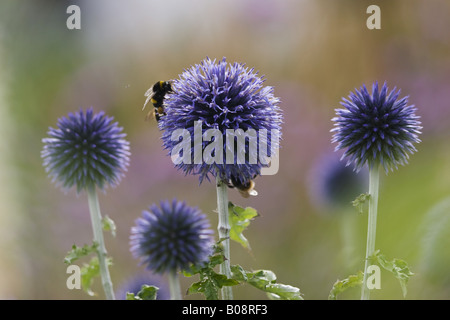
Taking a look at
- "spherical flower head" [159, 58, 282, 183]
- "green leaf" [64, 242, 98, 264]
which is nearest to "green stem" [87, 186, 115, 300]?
"green leaf" [64, 242, 98, 264]

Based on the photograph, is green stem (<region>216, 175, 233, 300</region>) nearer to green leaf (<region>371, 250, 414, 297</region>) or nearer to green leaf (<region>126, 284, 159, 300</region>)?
green leaf (<region>126, 284, 159, 300</region>)

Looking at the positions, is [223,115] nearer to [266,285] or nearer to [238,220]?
[238,220]

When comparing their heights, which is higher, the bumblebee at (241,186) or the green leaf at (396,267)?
the bumblebee at (241,186)

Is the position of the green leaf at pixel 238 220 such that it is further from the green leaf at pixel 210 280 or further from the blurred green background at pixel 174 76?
the blurred green background at pixel 174 76

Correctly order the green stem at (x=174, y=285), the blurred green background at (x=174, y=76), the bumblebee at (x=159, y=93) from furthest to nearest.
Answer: the blurred green background at (x=174, y=76)
the bumblebee at (x=159, y=93)
the green stem at (x=174, y=285)

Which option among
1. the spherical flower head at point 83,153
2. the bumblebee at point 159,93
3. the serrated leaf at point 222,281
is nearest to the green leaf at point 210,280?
the serrated leaf at point 222,281

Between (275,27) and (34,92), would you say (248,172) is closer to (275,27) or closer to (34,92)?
(275,27)
